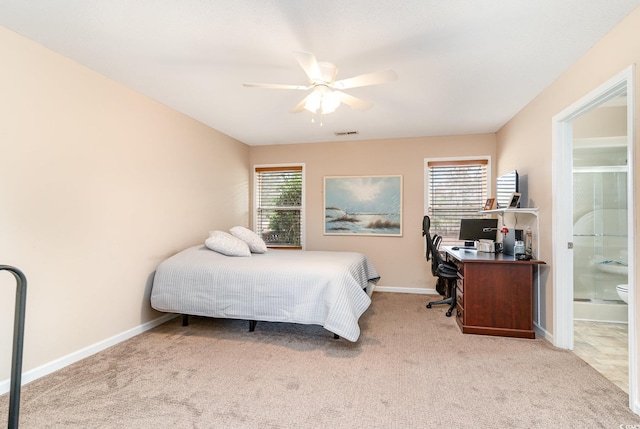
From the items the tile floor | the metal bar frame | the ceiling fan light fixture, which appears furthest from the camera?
the ceiling fan light fixture

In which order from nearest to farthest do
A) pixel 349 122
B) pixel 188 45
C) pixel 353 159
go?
pixel 188 45, pixel 349 122, pixel 353 159

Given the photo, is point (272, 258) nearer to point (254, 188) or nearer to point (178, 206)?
point (178, 206)

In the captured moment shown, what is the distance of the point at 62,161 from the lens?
8.09 ft

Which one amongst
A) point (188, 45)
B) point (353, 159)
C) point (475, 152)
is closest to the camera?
point (188, 45)

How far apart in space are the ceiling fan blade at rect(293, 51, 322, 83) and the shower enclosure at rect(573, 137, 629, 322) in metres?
3.42

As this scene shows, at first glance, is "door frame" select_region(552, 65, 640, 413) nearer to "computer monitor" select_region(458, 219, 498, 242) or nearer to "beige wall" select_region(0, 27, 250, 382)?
"computer monitor" select_region(458, 219, 498, 242)

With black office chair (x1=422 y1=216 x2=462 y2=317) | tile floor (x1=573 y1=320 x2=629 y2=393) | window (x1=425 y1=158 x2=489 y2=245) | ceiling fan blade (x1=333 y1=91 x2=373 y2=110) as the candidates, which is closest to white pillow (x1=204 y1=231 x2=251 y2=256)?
ceiling fan blade (x1=333 y1=91 x2=373 y2=110)

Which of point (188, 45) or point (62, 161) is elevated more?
point (188, 45)

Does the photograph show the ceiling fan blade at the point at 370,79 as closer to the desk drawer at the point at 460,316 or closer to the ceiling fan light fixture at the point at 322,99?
the ceiling fan light fixture at the point at 322,99

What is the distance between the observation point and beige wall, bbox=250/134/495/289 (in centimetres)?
479

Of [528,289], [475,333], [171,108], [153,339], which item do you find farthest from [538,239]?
[171,108]

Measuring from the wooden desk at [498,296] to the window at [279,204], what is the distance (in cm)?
288

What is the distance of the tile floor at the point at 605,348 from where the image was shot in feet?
7.79

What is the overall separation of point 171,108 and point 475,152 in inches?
165
